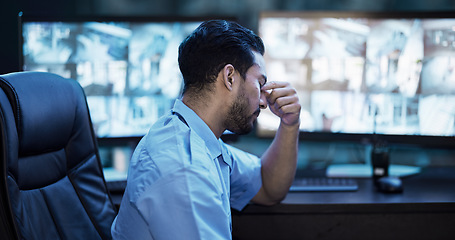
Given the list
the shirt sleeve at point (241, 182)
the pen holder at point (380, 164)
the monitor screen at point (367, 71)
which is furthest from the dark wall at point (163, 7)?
the shirt sleeve at point (241, 182)

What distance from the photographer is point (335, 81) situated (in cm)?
182

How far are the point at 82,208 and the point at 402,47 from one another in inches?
46.9

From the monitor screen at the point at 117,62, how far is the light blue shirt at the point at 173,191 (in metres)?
0.68

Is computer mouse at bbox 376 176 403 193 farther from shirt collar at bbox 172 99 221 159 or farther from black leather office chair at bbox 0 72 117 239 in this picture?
black leather office chair at bbox 0 72 117 239

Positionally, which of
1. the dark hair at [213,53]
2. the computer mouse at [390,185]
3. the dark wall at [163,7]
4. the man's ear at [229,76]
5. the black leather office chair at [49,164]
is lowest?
the computer mouse at [390,185]

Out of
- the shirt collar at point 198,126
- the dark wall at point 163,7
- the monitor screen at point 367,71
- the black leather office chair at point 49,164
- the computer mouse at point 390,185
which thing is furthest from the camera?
the dark wall at point 163,7

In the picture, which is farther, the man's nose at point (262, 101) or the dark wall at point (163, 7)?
the dark wall at point (163, 7)

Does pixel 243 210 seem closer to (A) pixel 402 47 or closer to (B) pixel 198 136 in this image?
(B) pixel 198 136

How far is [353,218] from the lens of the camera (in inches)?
60.7

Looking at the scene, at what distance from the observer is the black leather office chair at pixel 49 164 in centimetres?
104

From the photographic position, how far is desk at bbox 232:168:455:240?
1.47 metres

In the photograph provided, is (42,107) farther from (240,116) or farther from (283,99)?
(283,99)

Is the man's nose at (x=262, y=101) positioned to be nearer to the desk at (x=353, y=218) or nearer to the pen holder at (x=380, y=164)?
the desk at (x=353, y=218)

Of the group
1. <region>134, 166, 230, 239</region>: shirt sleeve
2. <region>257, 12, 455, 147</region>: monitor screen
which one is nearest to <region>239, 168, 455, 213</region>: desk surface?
<region>257, 12, 455, 147</region>: monitor screen
